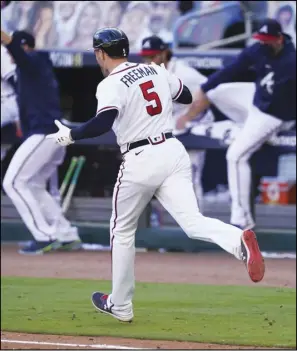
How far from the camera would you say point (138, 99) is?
7.23m

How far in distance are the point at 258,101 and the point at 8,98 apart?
324 cm

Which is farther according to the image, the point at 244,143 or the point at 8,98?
the point at 8,98

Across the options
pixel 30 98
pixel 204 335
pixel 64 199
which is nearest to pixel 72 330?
pixel 204 335

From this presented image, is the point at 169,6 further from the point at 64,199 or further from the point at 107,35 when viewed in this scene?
the point at 107,35

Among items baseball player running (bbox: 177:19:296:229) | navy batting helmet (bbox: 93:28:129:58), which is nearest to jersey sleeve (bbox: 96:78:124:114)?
navy batting helmet (bbox: 93:28:129:58)

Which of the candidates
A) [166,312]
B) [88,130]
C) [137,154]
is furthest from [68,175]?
[88,130]

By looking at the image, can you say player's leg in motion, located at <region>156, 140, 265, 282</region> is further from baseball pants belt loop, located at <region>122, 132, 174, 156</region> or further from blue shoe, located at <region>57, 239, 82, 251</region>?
blue shoe, located at <region>57, 239, 82, 251</region>

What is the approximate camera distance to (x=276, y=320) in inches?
318

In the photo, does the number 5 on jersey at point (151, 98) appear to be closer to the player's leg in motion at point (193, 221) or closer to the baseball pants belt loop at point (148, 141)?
the baseball pants belt loop at point (148, 141)

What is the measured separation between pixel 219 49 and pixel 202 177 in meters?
A: 1.60

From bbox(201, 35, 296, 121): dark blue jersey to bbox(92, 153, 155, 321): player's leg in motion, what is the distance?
5.01 metres

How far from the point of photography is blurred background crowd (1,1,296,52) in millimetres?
13055

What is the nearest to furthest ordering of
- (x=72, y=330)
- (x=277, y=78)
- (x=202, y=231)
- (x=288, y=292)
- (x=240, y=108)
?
(x=202, y=231)
(x=72, y=330)
(x=288, y=292)
(x=277, y=78)
(x=240, y=108)

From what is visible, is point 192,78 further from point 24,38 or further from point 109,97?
point 109,97
